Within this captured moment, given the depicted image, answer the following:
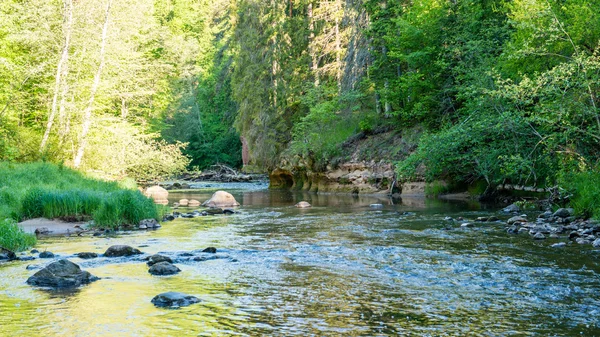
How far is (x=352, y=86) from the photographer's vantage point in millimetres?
34844

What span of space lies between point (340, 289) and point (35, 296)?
4403 millimetres

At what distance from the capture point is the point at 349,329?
6969 mm

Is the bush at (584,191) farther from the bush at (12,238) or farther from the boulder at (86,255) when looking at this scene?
the bush at (12,238)

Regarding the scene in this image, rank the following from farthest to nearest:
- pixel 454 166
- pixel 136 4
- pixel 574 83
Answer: pixel 136 4 < pixel 454 166 < pixel 574 83

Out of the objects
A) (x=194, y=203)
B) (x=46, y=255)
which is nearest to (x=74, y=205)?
(x=46, y=255)

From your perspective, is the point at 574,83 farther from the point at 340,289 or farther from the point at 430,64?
the point at 430,64

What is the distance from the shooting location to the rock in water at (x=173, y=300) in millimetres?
8156

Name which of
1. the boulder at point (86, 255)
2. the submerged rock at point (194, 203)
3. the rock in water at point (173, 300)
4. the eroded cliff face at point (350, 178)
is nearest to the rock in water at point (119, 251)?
the boulder at point (86, 255)

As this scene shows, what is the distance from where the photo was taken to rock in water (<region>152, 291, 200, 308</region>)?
8.16 m

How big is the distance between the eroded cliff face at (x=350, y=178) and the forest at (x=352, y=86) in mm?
888

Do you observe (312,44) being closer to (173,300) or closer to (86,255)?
(86,255)

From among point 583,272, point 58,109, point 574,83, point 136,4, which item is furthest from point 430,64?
point 583,272

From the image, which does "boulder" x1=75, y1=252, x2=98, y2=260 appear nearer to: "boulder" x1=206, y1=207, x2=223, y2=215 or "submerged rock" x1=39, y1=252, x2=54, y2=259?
"submerged rock" x1=39, y1=252, x2=54, y2=259

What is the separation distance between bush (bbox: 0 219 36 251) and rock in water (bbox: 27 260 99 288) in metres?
3.60
